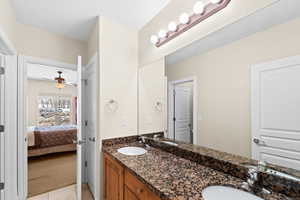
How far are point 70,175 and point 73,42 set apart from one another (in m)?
2.38

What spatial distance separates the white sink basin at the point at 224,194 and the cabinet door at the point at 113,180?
77cm

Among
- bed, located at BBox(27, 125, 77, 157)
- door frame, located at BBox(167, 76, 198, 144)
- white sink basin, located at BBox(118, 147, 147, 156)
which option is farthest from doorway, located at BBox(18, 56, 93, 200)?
door frame, located at BBox(167, 76, 198, 144)

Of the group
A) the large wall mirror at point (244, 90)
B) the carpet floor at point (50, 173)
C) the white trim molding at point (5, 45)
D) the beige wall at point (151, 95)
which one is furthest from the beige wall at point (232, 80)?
the carpet floor at point (50, 173)

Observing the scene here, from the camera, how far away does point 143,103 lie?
2043 mm

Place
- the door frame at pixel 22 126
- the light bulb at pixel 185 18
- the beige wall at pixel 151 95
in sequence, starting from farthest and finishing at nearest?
the door frame at pixel 22 126 → the beige wall at pixel 151 95 → the light bulb at pixel 185 18

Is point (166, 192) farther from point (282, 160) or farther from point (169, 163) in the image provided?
point (282, 160)

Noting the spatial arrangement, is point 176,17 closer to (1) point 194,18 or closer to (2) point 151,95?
(1) point 194,18

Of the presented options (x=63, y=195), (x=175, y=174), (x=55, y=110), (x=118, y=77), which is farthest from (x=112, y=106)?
(x=55, y=110)

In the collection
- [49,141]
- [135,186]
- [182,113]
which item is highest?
[182,113]

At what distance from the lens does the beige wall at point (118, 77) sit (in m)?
1.80

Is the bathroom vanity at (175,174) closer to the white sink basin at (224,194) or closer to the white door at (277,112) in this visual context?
the white sink basin at (224,194)

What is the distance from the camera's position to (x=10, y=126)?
1.71 meters

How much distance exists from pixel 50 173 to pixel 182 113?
114 inches

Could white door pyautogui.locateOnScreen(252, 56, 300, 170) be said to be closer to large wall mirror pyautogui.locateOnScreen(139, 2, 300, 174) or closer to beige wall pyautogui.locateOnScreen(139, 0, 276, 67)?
large wall mirror pyautogui.locateOnScreen(139, 2, 300, 174)
